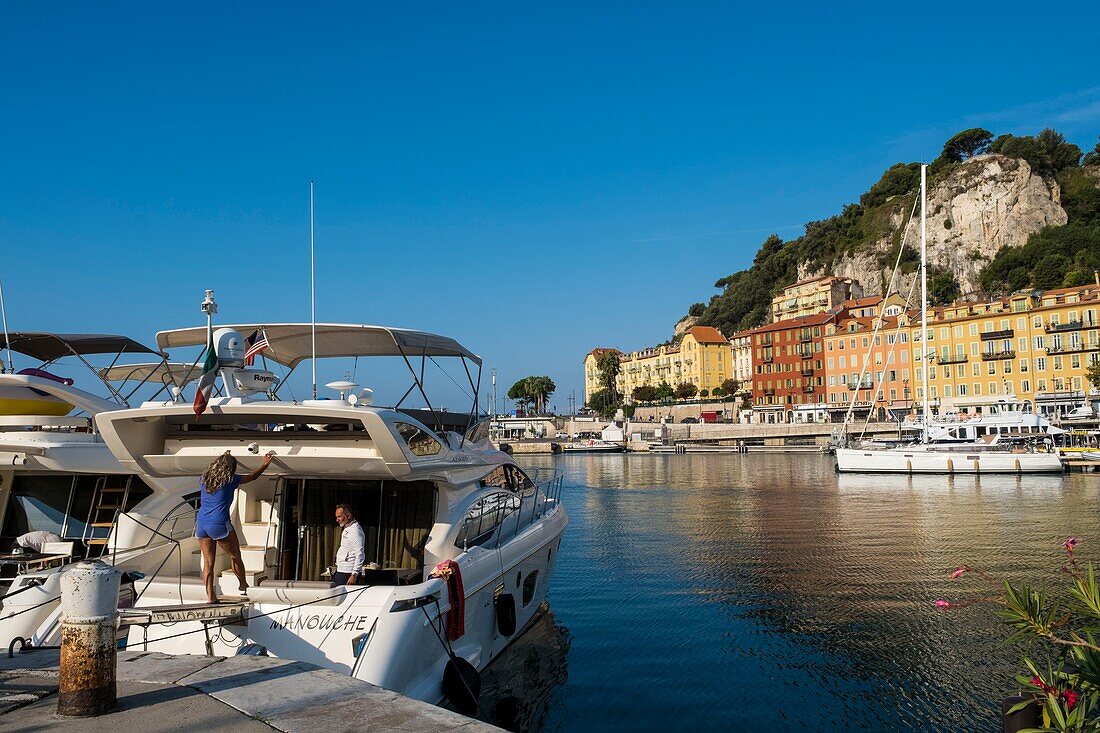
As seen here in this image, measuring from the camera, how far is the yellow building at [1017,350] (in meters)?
84.3

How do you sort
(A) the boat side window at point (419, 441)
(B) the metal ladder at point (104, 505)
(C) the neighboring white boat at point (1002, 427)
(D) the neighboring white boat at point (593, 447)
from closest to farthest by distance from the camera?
(A) the boat side window at point (419, 441), (B) the metal ladder at point (104, 505), (C) the neighboring white boat at point (1002, 427), (D) the neighboring white boat at point (593, 447)

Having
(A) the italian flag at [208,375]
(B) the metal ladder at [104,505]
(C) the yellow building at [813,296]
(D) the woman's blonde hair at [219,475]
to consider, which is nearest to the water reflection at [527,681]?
(D) the woman's blonde hair at [219,475]

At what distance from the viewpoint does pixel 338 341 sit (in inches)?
537

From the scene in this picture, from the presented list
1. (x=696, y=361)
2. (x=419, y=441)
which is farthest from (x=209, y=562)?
(x=696, y=361)

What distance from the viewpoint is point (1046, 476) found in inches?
1966

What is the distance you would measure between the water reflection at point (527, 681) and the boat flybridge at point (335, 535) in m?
0.39

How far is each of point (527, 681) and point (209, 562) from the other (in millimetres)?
5083

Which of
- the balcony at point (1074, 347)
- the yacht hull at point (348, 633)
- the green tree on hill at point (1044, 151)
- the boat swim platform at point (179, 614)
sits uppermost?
the green tree on hill at point (1044, 151)

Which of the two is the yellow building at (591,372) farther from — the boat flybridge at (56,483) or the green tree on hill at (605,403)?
the boat flybridge at (56,483)

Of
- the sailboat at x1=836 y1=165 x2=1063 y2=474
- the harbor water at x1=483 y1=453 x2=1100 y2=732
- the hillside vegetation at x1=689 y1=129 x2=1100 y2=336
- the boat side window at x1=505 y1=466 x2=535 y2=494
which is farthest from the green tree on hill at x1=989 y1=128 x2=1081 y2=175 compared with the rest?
the boat side window at x1=505 y1=466 x2=535 y2=494

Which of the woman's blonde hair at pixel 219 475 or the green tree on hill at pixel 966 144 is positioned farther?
the green tree on hill at pixel 966 144

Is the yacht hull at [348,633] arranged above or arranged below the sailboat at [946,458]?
above

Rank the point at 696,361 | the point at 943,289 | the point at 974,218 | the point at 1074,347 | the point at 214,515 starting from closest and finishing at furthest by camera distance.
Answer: the point at 214,515 → the point at 1074,347 → the point at 943,289 → the point at 974,218 → the point at 696,361

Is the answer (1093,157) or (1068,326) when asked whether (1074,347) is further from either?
(1093,157)
